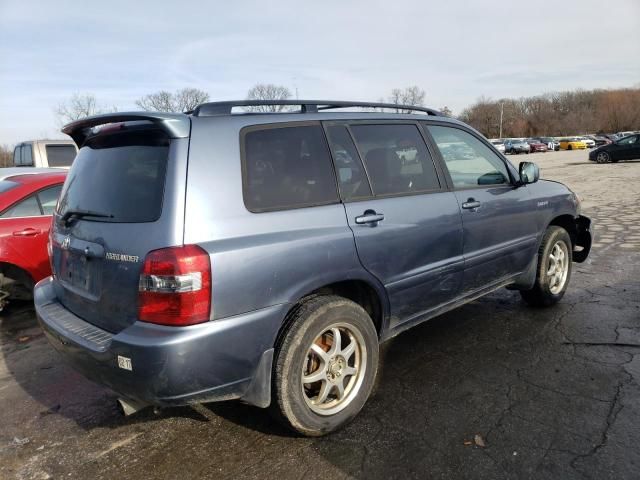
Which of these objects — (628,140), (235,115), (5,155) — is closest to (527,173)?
(235,115)

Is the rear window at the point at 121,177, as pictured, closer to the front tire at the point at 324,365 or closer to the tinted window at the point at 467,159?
the front tire at the point at 324,365

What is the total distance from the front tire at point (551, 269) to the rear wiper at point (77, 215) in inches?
145

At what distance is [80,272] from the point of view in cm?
267

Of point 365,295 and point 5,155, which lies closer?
point 365,295

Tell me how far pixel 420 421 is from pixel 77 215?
2.32 metres

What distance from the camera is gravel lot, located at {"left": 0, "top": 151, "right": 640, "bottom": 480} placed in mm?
2492

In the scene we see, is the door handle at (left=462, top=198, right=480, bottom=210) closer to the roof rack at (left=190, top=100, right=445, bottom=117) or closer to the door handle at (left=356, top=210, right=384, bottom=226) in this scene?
the roof rack at (left=190, top=100, right=445, bottom=117)

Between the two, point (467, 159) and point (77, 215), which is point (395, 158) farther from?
point (77, 215)

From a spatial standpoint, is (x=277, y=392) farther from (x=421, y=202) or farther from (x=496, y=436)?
(x=421, y=202)

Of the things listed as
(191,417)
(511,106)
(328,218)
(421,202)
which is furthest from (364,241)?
(511,106)

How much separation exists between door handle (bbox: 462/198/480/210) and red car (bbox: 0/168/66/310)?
418cm

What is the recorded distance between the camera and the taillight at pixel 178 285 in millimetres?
2182

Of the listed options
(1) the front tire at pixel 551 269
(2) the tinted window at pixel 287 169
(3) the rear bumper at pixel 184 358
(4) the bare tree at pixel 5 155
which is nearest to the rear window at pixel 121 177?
(2) the tinted window at pixel 287 169

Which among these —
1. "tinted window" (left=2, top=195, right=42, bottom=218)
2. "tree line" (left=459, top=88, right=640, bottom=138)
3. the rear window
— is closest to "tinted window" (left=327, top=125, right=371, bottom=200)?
the rear window
